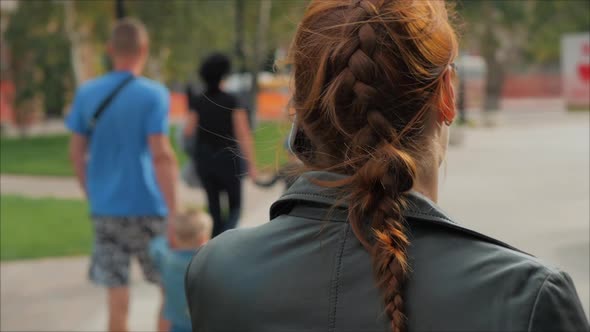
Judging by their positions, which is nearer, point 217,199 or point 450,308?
point 450,308

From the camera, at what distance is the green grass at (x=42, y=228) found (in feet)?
29.8

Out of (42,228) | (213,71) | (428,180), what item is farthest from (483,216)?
(428,180)

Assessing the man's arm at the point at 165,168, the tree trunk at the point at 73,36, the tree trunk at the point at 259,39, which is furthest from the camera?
the tree trunk at the point at 259,39

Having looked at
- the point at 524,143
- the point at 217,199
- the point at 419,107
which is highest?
the point at 419,107

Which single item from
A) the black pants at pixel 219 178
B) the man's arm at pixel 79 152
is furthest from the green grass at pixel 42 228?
the man's arm at pixel 79 152

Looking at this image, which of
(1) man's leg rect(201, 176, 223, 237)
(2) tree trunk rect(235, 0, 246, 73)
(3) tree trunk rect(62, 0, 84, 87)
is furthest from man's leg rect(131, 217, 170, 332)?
(3) tree trunk rect(62, 0, 84, 87)

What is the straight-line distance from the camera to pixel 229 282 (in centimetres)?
158

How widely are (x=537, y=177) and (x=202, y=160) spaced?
6.68 metres

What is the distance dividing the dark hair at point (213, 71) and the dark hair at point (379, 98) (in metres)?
5.39

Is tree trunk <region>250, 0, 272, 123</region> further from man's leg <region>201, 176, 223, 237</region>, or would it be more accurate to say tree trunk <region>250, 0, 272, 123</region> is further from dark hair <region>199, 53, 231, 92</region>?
dark hair <region>199, 53, 231, 92</region>

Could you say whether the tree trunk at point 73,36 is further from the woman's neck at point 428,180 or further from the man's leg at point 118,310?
the woman's neck at point 428,180

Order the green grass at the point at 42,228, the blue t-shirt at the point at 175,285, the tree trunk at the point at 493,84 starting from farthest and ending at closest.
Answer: the tree trunk at the point at 493,84
the green grass at the point at 42,228
the blue t-shirt at the point at 175,285

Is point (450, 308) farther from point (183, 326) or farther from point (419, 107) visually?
point (183, 326)

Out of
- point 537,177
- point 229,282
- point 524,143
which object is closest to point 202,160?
point 229,282
